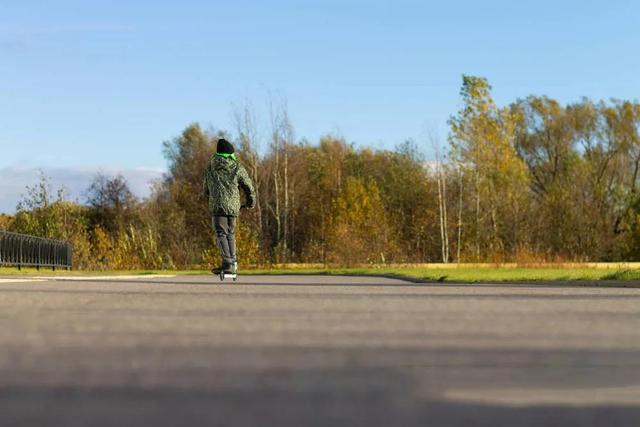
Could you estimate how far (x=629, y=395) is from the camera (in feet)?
11.5

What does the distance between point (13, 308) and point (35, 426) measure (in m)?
5.21

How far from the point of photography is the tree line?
3700 cm

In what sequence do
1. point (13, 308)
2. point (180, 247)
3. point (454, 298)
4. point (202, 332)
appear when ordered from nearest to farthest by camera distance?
point (202, 332), point (13, 308), point (454, 298), point (180, 247)

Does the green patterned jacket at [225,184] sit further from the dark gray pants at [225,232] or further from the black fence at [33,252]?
the black fence at [33,252]

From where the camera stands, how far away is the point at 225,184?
44.1 feet

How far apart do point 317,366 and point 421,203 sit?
4263 cm

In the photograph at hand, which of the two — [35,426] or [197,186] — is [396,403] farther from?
[197,186]

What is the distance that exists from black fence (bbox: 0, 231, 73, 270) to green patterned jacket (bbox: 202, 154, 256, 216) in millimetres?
13537

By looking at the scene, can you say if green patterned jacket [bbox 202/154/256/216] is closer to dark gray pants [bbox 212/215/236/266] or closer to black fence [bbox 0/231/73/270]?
dark gray pants [bbox 212/215/236/266]

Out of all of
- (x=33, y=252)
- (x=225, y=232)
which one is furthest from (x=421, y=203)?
(x=225, y=232)

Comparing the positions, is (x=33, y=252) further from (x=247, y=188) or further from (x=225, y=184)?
(x=247, y=188)

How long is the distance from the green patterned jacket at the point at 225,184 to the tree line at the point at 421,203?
1784cm

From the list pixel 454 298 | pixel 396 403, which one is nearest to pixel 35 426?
pixel 396 403

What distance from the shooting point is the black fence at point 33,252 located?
25922mm
